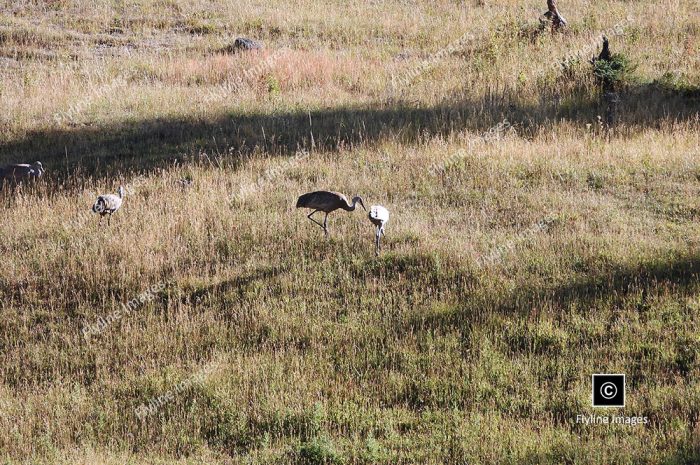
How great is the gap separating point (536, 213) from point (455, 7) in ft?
66.2

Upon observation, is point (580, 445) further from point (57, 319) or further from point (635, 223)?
point (57, 319)

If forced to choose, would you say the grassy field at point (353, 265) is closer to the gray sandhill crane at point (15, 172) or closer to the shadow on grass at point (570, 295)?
the shadow on grass at point (570, 295)

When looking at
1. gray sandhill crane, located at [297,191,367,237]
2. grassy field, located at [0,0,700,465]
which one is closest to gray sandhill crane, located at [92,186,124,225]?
grassy field, located at [0,0,700,465]

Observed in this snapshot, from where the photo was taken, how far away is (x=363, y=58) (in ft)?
78.6

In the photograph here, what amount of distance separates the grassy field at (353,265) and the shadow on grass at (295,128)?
8cm

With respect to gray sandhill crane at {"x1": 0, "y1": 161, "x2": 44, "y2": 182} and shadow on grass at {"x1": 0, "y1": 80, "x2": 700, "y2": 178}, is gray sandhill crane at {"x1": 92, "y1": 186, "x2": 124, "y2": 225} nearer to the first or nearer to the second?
gray sandhill crane at {"x1": 0, "y1": 161, "x2": 44, "y2": 182}

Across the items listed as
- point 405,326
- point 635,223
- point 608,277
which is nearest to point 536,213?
point 635,223

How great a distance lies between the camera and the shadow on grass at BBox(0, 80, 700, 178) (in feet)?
55.1

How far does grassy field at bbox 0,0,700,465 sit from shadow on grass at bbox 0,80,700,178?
0.08 metres

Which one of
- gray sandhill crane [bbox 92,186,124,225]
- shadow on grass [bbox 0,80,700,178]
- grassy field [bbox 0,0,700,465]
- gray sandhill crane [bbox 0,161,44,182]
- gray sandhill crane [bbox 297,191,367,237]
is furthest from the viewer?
shadow on grass [bbox 0,80,700,178]

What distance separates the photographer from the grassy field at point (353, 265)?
8.09m

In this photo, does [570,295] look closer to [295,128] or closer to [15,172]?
[295,128]

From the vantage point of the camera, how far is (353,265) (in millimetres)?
11391

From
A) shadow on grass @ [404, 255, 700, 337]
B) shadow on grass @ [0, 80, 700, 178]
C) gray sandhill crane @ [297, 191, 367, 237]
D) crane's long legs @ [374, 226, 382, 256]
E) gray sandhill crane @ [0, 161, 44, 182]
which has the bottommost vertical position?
shadow on grass @ [404, 255, 700, 337]
